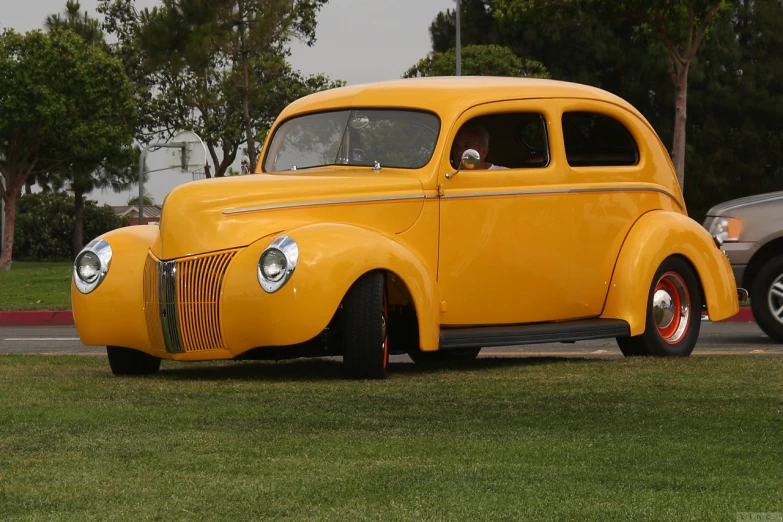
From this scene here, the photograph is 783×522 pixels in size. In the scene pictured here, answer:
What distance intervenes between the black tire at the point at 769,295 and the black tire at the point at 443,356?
304 cm

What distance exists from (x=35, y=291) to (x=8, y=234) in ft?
55.2

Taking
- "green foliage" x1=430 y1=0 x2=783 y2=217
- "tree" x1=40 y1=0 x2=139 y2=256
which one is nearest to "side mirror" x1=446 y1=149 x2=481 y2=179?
"tree" x1=40 y1=0 x2=139 y2=256

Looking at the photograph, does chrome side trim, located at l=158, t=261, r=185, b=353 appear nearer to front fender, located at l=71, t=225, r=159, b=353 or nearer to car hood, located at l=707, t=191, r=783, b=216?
front fender, located at l=71, t=225, r=159, b=353

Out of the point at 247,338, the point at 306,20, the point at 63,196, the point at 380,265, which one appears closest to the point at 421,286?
the point at 380,265

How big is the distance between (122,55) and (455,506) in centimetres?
5120

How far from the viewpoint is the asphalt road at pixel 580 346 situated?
11.1m

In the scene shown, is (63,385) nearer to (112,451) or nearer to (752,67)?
(112,451)

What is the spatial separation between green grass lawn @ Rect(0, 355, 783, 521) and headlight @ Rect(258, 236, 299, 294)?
2.01 ft

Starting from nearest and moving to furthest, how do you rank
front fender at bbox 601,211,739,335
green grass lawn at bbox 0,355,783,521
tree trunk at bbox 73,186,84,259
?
green grass lawn at bbox 0,355,783,521 → front fender at bbox 601,211,739,335 → tree trunk at bbox 73,186,84,259

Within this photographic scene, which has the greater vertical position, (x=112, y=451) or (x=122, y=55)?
(x=122, y=55)

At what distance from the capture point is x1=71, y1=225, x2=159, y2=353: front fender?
8422mm

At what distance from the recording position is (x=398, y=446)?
5602mm

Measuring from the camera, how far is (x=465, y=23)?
5603cm

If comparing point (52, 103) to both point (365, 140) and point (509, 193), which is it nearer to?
point (365, 140)
